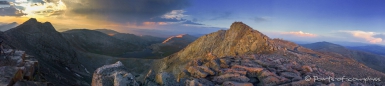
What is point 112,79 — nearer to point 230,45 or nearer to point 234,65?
point 234,65

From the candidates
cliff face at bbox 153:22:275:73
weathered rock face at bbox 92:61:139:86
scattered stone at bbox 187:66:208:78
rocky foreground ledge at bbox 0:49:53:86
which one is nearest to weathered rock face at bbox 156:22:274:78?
cliff face at bbox 153:22:275:73

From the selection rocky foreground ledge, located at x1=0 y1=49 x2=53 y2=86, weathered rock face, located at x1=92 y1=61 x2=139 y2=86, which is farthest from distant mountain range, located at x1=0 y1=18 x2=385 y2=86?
rocky foreground ledge, located at x1=0 y1=49 x2=53 y2=86

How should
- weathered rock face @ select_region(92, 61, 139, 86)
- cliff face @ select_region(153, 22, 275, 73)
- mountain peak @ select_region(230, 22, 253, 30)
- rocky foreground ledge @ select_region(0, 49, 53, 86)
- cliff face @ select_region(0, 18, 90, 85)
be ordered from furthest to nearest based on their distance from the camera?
cliff face @ select_region(0, 18, 90, 85)
mountain peak @ select_region(230, 22, 253, 30)
cliff face @ select_region(153, 22, 275, 73)
rocky foreground ledge @ select_region(0, 49, 53, 86)
weathered rock face @ select_region(92, 61, 139, 86)

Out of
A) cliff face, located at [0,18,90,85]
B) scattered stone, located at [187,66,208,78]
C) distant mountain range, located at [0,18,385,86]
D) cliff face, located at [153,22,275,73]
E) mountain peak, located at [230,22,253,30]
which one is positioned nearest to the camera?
distant mountain range, located at [0,18,385,86]

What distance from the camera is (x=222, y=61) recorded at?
86.6 ft

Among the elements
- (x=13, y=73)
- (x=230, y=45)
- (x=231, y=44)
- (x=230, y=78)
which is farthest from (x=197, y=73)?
(x=231, y=44)

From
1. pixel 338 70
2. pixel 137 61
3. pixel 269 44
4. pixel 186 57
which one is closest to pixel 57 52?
pixel 137 61

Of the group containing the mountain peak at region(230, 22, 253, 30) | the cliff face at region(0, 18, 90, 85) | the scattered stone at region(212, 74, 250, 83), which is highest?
the mountain peak at region(230, 22, 253, 30)

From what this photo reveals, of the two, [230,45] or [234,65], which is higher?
[234,65]

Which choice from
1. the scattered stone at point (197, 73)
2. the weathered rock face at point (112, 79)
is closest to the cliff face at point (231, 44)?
the scattered stone at point (197, 73)

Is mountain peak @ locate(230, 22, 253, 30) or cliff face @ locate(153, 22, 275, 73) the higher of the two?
mountain peak @ locate(230, 22, 253, 30)

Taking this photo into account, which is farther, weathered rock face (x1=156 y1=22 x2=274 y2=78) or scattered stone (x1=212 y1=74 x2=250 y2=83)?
weathered rock face (x1=156 y1=22 x2=274 y2=78)

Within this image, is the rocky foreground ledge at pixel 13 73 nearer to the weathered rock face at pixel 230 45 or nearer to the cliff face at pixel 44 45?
the weathered rock face at pixel 230 45

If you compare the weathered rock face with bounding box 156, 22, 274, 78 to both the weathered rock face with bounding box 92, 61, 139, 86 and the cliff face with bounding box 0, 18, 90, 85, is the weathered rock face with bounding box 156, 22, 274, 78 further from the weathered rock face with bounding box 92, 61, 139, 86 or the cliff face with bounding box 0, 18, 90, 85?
the cliff face with bounding box 0, 18, 90, 85
